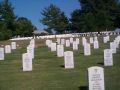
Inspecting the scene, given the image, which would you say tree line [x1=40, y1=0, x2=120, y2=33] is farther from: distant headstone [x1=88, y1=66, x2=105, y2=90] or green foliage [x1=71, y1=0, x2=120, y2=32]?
distant headstone [x1=88, y1=66, x2=105, y2=90]

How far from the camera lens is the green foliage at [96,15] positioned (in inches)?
3049

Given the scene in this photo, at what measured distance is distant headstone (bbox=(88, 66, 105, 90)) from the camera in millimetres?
13852

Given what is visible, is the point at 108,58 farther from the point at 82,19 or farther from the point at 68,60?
the point at 82,19

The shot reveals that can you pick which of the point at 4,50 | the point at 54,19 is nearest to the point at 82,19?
the point at 54,19

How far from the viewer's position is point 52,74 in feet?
65.7

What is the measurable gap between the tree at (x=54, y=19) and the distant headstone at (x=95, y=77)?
80410 millimetres

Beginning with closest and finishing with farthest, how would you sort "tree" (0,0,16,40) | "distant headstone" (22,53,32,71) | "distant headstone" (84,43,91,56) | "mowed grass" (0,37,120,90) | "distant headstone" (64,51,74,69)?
"mowed grass" (0,37,120,90) < "distant headstone" (22,53,32,71) < "distant headstone" (64,51,74,69) < "distant headstone" (84,43,91,56) < "tree" (0,0,16,40)

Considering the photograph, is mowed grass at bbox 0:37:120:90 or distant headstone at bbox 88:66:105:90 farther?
mowed grass at bbox 0:37:120:90

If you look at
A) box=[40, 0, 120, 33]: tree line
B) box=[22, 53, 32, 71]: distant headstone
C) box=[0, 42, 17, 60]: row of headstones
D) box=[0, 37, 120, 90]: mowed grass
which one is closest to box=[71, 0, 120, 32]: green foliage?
box=[40, 0, 120, 33]: tree line

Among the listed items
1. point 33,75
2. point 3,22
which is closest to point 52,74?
point 33,75

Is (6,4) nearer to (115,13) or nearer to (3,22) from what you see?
(3,22)

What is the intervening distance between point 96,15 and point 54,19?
18811mm

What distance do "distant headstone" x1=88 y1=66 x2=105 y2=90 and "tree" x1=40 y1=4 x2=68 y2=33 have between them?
80410mm

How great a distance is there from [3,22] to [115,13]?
3578 centimetres
